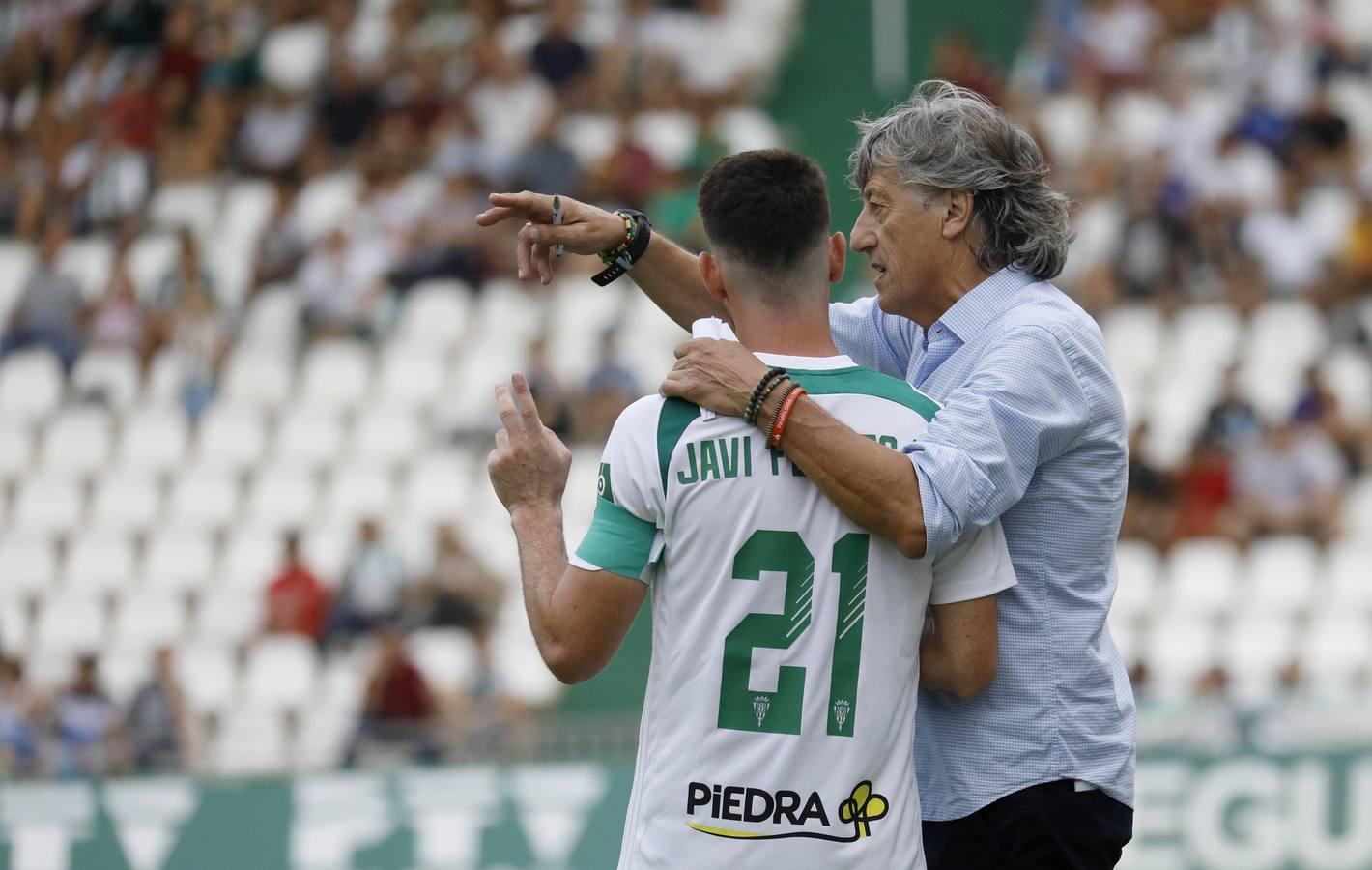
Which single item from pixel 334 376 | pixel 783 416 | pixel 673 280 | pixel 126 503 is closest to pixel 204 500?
pixel 126 503

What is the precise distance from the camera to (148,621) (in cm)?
1114

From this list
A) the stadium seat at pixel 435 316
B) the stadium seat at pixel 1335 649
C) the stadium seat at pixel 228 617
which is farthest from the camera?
the stadium seat at pixel 435 316

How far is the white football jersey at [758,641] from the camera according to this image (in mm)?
3031

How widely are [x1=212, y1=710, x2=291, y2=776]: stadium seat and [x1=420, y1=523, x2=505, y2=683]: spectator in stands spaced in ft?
3.56

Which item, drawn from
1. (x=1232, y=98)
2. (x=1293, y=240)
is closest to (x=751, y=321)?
(x=1293, y=240)

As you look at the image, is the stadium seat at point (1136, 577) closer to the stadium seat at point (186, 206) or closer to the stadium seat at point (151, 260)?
the stadium seat at point (151, 260)

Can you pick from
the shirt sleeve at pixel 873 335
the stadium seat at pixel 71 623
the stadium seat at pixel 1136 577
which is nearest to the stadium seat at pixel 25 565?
the stadium seat at pixel 71 623

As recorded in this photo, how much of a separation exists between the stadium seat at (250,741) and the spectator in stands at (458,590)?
1084 millimetres

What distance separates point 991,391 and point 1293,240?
10.1m

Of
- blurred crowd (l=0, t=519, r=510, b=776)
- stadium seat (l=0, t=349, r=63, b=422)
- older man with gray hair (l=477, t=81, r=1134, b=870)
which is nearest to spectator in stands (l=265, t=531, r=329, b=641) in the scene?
blurred crowd (l=0, t=519, r=510, b=776)

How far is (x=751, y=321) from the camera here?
3.16 m

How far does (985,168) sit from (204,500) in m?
9.30

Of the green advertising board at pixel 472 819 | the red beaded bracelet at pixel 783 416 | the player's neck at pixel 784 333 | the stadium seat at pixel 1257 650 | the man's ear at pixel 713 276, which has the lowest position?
the green advertising board at pixel 472 819

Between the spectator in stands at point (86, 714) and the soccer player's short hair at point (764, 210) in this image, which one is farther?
the spectator in stands at point (86, 714)
